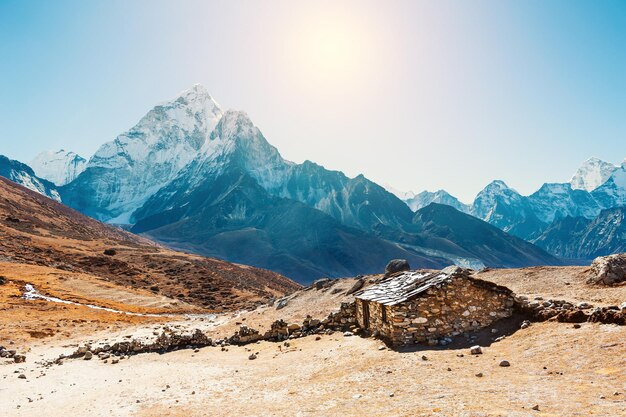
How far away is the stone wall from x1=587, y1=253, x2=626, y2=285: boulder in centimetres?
896

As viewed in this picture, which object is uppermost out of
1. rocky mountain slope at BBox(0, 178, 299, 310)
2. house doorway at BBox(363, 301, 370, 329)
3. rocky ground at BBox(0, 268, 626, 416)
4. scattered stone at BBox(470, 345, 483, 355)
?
rocky mountain slope at BBox(0, 178, 299, 310)

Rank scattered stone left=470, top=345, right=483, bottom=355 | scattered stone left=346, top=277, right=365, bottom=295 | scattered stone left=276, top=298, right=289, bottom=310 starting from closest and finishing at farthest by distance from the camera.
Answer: scattered stone left=470, top=345, right=483, bottom=355
scattered stone left=346, top=277, right=365, bottom=295
scattered stone left=276, top=298, right=289, bottom=310

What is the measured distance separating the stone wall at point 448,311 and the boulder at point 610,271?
8.96 meters

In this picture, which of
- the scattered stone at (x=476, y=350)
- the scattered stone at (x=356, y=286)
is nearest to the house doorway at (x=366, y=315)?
the scattered stone at (x=476, y=350)

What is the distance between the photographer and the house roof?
19812mm

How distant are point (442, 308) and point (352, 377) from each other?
6360mm

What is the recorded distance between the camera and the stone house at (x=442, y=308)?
1919 centimetres

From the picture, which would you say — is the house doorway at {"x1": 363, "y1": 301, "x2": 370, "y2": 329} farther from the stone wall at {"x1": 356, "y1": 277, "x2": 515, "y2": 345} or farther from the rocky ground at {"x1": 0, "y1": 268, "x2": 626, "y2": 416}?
the stone wall at {"x1": 356, "y1": 277, "x2": 515, "y2": 345}

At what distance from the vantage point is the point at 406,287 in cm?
2130

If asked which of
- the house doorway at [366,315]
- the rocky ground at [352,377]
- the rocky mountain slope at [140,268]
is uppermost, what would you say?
the rocky mountain slope at [140,268]

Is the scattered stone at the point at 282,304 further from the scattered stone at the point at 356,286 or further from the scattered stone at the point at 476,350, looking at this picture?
the scattered stone at the point at 476,350

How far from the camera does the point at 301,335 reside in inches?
1035

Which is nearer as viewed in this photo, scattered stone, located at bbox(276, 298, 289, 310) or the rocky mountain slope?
scattered stone, located at bbox(276, 298, 289, 310)

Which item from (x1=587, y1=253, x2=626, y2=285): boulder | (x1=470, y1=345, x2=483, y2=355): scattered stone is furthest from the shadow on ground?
(x1=587, y1=253, x2=626, y2=285): boulder
